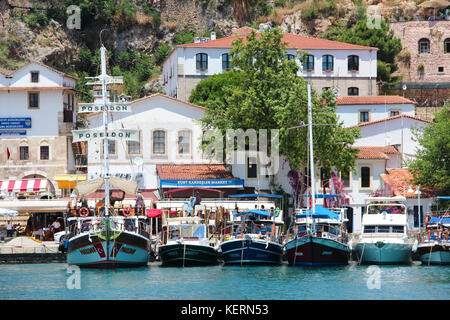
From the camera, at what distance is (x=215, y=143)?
61812mm

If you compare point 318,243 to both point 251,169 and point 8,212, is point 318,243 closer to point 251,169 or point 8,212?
point 251,169

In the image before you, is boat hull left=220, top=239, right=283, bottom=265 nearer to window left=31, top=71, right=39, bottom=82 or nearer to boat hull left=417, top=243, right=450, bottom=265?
boat hull left=417, top=243, right=450, bottom=265

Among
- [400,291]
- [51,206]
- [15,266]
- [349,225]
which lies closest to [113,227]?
[15,266]

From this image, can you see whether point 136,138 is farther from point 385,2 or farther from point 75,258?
point 385,2

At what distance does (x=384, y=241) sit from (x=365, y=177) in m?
15.2

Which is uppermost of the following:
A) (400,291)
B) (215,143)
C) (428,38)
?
(428,38)

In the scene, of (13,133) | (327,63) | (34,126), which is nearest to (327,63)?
(327,63)

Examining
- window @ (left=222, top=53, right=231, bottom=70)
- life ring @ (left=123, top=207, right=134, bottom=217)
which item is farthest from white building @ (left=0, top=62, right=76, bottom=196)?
window @ (left=222, top=53, right=231, bottom=70)

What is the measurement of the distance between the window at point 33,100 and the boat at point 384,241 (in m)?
26.9

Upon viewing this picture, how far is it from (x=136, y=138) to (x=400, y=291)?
62.4 ft

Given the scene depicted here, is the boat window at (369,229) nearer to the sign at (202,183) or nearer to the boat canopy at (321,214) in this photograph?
the boat canopy at (321,214)

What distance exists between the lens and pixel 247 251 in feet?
156

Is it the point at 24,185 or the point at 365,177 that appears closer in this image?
the point at 24,185

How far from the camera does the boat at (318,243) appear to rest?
4662 cm
